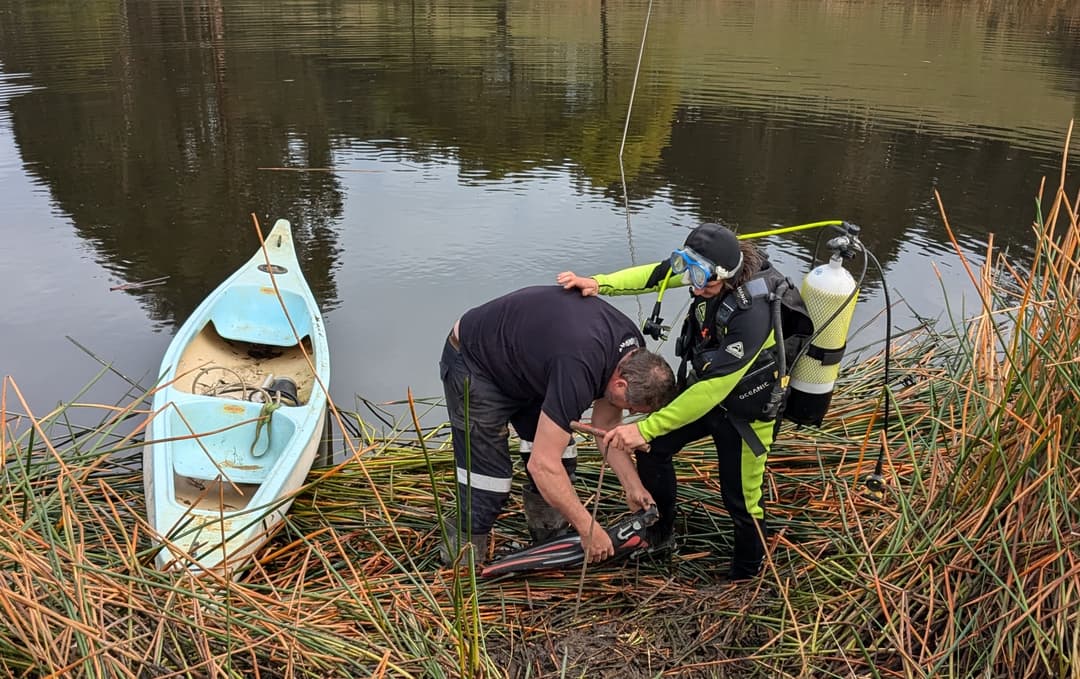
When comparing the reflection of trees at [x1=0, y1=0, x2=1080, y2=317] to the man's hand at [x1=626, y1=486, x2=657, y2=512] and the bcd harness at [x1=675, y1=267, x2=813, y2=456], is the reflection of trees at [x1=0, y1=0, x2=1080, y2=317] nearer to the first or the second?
the man's hand at [x1=626, y1=486, x2=657, y2=512]

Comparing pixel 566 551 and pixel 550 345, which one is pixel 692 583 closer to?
pixel 566 551

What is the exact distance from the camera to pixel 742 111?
1586 cm

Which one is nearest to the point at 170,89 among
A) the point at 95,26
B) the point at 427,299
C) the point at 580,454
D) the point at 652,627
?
the point at 95,26

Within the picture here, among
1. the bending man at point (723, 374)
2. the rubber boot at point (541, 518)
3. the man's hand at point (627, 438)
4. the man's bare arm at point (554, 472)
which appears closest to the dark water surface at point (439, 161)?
the rubber boot at point (541, 518)

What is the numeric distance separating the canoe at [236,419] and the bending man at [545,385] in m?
0.71

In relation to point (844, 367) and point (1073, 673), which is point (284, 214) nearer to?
point (844, 367)

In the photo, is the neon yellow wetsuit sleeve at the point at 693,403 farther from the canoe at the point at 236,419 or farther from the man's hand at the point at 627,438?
the canoe at the point at 236,419

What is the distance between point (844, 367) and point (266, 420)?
3.93 metres

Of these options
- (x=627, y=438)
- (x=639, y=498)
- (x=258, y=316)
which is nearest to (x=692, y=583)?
(x=639, y=498)

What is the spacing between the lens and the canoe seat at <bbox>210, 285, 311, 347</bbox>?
634 centimetres

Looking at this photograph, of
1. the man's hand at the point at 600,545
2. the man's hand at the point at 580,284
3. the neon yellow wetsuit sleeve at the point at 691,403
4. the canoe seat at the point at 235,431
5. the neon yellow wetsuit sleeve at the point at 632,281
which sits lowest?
the canoe seat at the point at 235,431

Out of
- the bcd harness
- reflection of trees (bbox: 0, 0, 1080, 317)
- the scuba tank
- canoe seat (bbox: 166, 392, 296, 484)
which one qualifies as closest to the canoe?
canoe seat (bbox: 166, 392, 296, 484)

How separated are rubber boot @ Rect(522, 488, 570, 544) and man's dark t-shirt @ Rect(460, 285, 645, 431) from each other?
61 centimetres

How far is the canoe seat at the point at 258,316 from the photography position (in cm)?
634
